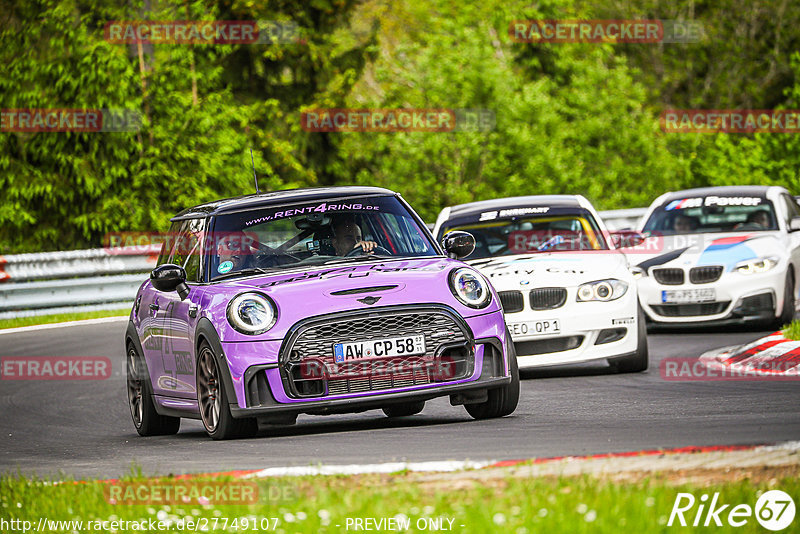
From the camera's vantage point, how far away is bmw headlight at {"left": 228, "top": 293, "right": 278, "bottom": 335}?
8688 mm

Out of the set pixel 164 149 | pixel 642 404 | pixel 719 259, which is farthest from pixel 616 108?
pixel 642 404

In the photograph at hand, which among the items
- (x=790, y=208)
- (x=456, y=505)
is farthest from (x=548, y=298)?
(x=456, y=505)

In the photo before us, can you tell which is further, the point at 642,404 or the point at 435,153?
the point at 435,153

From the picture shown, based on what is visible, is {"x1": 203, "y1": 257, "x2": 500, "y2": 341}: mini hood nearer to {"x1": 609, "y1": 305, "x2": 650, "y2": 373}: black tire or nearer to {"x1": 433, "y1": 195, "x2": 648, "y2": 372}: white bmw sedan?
{"x1": 433, "y1": 195, "x2": 648, "y2": 372}: white bmw sedan

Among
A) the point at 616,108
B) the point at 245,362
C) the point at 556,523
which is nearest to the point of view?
the point at 556,523

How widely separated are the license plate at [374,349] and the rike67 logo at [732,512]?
328cm

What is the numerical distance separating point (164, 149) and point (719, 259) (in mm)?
15963

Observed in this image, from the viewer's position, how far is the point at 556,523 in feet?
17.3

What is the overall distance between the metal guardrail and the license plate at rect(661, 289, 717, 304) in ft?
Result: 29.1

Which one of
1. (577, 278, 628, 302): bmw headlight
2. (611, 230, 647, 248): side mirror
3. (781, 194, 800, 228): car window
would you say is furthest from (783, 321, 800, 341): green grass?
(781, 194, 800, 228): car window

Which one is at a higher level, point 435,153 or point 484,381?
point 484,381

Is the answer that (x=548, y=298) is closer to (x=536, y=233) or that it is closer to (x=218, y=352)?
(x=536, y=233)

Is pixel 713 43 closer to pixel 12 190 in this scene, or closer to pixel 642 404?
pixel 12 190

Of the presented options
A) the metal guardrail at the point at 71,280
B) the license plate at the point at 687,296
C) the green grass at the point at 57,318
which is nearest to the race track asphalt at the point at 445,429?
the license plate at the point at 687,296
